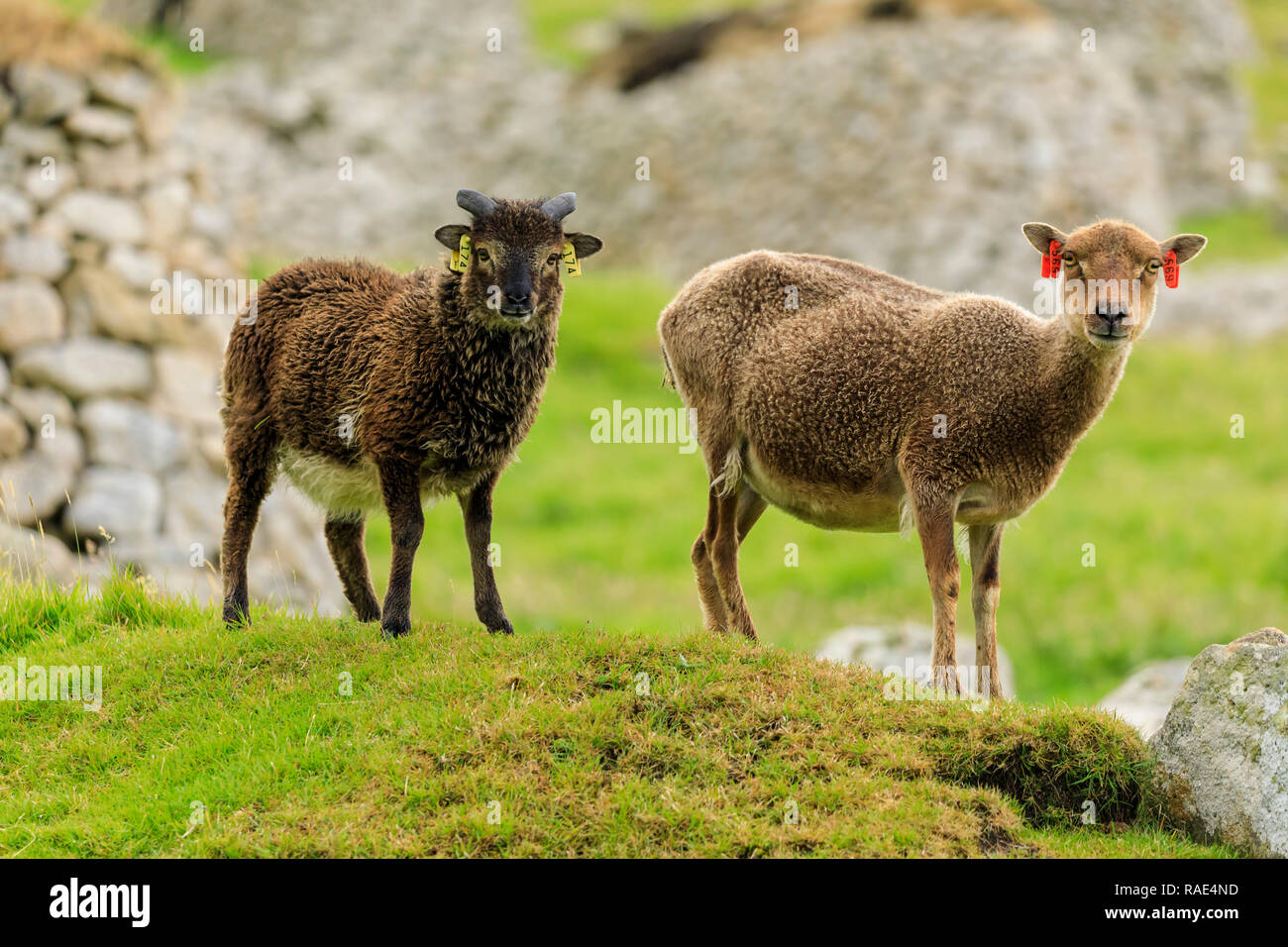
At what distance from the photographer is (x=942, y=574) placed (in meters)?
9.80

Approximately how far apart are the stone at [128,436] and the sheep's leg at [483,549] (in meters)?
8.94

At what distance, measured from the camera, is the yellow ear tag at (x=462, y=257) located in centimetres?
998

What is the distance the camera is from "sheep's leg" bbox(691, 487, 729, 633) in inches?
447

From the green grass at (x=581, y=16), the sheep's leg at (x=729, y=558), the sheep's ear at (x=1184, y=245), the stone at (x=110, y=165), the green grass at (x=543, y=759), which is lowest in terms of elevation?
the green grass at (x=543, y=759)

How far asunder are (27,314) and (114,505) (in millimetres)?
2722

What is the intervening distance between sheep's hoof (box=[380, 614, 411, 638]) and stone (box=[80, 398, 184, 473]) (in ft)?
29.7

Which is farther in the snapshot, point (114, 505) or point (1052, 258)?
point (114, 505)

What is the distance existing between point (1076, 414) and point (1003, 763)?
259 cm

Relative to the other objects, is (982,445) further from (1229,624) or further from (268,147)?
(268,147)

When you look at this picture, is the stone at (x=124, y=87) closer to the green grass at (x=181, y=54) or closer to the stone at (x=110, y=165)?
the stone at (x=110, y=165)

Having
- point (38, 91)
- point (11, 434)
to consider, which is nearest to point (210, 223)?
point (38, 91)

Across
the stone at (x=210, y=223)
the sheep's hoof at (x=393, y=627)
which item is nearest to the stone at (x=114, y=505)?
the stone at (x=210, y=223)

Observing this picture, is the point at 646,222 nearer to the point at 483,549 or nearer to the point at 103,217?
the point at 103,217

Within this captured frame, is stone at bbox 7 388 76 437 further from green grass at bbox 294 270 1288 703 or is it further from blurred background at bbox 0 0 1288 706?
green grass at bbox 294 270 1288 703
